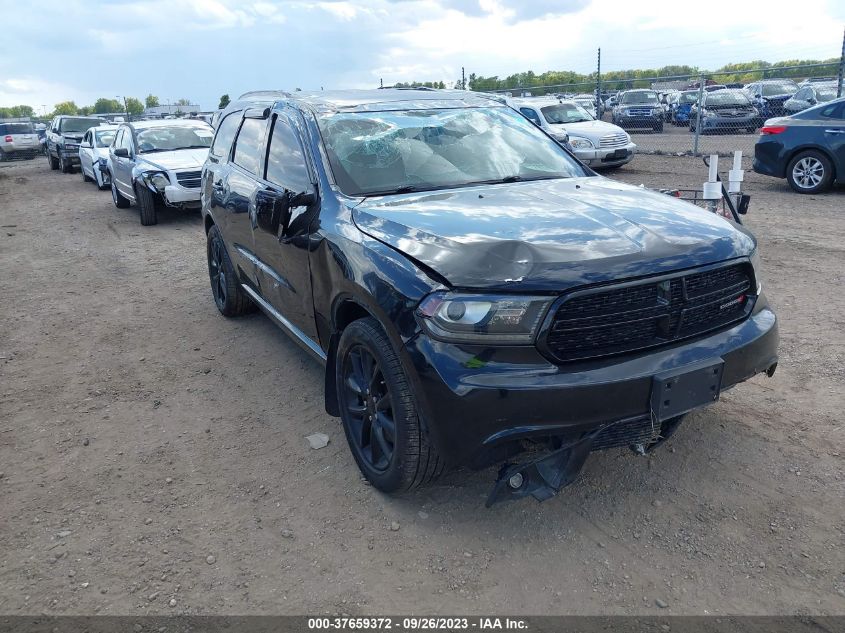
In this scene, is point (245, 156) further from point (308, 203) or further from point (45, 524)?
point (45, 524)

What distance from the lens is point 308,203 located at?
3.79 m

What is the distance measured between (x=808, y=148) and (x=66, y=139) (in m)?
22.0

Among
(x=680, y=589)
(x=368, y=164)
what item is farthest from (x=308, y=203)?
(x=680, y=589)

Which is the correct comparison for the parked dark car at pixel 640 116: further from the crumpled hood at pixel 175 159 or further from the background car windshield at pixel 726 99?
the crumpled hood at pixel 175 159

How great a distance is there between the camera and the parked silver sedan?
16.9m

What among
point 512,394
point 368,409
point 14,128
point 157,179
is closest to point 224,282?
point 368,409

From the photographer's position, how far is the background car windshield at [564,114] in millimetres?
16125

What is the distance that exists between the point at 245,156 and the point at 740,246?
140 inches

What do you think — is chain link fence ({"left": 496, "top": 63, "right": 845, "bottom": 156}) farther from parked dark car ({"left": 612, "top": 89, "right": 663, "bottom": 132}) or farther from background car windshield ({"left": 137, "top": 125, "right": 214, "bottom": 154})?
background car windshield ({"left": 137, "top": 125, "right": 214, "bottom": 154})

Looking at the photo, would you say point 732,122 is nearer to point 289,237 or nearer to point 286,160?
point 286,160

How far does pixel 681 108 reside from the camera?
2755cm

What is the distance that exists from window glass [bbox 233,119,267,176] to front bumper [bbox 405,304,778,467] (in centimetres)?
268

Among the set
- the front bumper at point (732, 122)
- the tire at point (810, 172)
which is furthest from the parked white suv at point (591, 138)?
the front bumper at point (732, 122)

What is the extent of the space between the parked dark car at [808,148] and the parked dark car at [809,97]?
1114 cm
